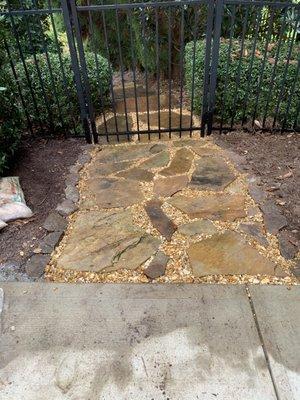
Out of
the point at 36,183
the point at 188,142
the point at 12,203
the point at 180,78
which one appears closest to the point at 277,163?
the point at 188,142

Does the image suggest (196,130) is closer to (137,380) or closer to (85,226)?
(85,226)

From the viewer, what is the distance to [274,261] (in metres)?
2.24

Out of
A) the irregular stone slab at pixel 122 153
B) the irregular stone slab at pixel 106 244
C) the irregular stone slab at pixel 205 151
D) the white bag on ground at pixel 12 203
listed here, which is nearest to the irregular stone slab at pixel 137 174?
the irregular stone slab at pixel 122 153

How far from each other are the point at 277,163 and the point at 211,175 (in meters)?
0.68

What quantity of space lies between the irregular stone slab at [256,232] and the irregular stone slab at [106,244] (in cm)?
66

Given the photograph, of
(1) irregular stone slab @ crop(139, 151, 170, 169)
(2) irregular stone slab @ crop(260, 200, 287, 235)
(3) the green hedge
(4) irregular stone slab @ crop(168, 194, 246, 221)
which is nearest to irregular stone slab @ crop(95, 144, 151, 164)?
(1) irregular stone slab @ crop(139, 151, 170, 169)

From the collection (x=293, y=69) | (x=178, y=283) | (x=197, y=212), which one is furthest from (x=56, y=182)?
(x=293, y=69)

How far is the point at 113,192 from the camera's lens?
299 cm

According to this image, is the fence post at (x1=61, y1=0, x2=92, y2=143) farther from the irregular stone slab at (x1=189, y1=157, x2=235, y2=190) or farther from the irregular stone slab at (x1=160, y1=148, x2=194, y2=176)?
the irregular stone slab at (x1=189, y1=157, x2=235, y2=190)

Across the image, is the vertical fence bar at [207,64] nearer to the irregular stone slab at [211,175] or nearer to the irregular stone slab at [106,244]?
the irregular stone slab at [211,175]

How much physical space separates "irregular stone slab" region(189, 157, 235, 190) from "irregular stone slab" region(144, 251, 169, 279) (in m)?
0.91

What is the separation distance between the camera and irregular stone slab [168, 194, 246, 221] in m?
2.64

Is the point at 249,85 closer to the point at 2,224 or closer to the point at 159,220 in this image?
the point at 159,220

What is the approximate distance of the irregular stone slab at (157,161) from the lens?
11.0 feet
